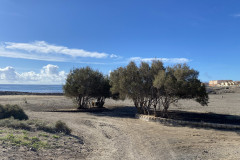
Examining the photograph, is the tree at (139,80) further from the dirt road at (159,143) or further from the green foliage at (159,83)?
the dirt road at (159,143)

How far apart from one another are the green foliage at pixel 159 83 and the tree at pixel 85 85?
5.31 m

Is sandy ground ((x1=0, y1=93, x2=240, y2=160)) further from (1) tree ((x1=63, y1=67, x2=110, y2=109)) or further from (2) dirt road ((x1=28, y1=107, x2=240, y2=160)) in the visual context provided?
(1) tree ((x1=63, y1=67, x2=110, y2=109))

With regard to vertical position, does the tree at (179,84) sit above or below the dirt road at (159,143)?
above

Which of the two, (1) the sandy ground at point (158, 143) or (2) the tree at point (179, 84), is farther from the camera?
(2) the tree at point (179, 84)

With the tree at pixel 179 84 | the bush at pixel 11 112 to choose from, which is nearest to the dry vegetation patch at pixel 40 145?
the bush at pixel 11 112

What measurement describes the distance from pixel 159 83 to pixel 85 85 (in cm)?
1112

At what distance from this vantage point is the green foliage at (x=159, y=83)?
1656 centimetres

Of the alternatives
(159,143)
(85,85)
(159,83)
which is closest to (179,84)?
(159,83)

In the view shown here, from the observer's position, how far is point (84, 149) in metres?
9.37

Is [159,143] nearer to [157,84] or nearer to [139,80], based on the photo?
[157,84]

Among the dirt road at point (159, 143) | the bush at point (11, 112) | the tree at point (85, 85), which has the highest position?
the tree at point (85, 85)

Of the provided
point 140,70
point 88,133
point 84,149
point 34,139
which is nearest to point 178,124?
point 140,70

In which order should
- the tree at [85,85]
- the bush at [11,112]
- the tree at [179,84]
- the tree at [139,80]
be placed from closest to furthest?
the bush at [11,112], the tree at [179,84], the tree at [139,80], the tree at [85,85]

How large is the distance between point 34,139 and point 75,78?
16252mm
